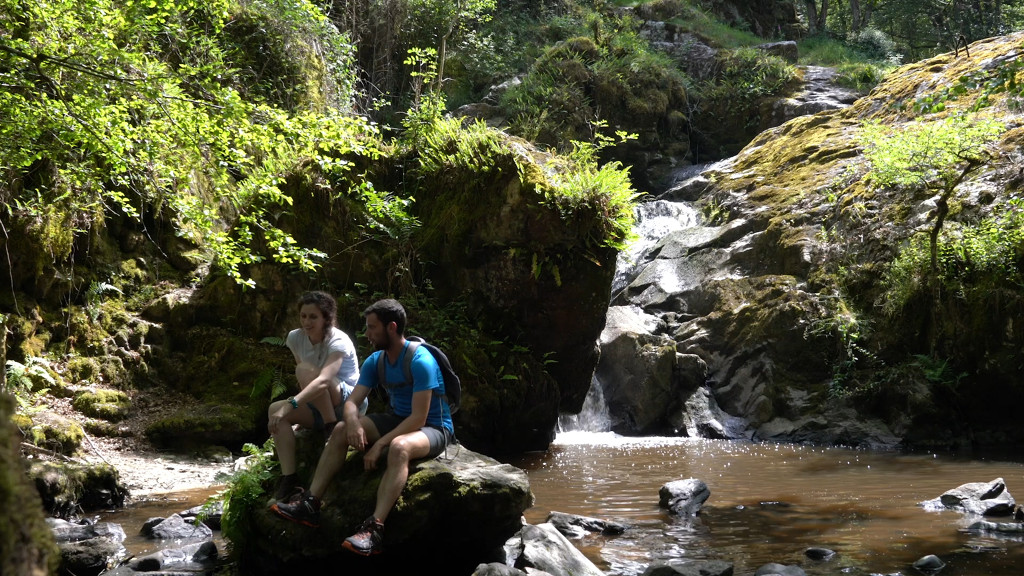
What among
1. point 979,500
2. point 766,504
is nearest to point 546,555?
point 766,504

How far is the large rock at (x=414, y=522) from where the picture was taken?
16.3ft

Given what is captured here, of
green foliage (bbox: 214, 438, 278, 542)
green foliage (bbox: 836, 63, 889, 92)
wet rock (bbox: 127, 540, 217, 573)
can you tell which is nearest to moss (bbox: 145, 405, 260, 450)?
wet rock (bbox: 127, 540, 217, 573)

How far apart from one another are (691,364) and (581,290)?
3.34 metres

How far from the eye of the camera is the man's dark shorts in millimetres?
5223

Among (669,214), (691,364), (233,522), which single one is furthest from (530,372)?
(669,214)

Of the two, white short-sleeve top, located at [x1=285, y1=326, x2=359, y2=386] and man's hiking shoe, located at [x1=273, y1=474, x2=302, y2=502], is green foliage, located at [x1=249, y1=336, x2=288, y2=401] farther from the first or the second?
man's hiking shoe, located at [x1=273, y1=474, x2=302, y2=502]

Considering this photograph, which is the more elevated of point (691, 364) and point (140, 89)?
point (140, 89)

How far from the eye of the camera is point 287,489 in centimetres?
538

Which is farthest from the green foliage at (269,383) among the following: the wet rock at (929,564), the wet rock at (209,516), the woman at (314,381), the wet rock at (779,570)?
the wet rock at (929,564)

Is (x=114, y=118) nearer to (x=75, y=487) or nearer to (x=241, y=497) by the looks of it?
(x=75, y=487)

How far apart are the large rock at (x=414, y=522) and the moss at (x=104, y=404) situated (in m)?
5.30

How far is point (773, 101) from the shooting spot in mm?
23938

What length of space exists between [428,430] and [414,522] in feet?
2.05

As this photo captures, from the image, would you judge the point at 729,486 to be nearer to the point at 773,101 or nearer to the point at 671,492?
the point at 671,492
